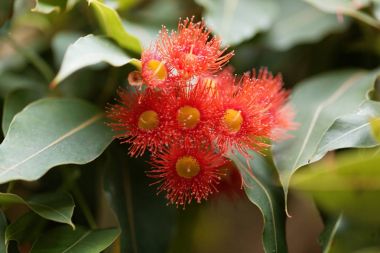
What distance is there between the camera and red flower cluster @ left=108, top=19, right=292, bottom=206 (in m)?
0.79

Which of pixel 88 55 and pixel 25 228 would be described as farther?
pixel 25 228

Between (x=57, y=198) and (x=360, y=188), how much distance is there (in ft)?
1.59

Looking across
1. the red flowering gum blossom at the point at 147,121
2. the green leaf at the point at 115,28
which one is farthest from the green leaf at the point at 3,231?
the green leaf at the point at 115,28

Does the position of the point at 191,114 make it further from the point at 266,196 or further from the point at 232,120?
the point at 266,196

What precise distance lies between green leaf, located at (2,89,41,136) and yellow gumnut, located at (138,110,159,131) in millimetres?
243

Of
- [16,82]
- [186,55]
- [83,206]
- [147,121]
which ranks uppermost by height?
[186,55]

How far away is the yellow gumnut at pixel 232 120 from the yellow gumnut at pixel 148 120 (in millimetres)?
108

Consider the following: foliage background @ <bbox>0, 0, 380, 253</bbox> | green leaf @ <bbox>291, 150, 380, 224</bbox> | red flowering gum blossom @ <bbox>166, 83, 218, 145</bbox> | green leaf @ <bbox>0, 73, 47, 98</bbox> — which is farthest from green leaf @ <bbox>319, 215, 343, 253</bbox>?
green leaf @ <bbox>0, 73, 47, 98</bbox>

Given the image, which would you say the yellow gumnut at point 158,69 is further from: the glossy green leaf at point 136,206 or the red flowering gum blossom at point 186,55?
the glossy green leaf at point 136,206

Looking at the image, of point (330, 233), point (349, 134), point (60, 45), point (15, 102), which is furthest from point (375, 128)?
point (60, 45)

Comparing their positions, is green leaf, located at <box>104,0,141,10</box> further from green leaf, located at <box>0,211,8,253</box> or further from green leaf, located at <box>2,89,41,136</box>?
green leaf, located at <box>0,211,8,253</box>

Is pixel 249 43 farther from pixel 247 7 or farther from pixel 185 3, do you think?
pixel 185 3

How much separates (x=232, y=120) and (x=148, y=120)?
0.43 ft

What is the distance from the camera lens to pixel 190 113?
0.79 m
